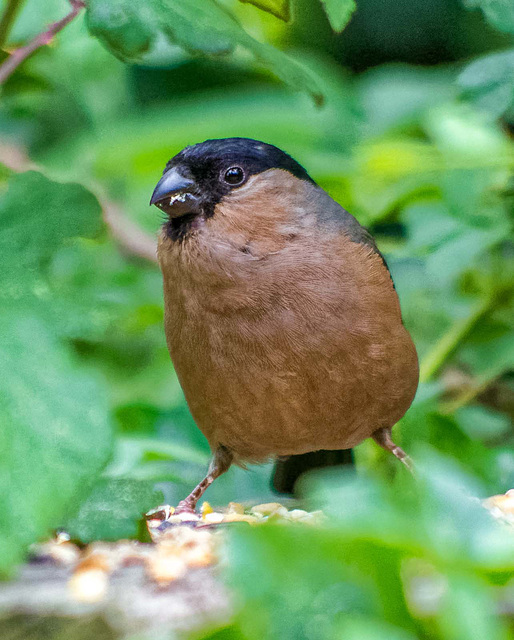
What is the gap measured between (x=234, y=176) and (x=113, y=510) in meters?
1.31

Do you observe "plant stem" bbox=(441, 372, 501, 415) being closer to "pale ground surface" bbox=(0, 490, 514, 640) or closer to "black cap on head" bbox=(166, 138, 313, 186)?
"black cap on head" bbox=(166, 138, 313, 186)

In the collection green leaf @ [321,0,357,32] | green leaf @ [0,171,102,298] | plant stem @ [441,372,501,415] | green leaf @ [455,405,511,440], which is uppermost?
green leaf @ [321,0,357,32]

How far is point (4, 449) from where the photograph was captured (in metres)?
1.38

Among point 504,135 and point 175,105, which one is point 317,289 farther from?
point 175,105

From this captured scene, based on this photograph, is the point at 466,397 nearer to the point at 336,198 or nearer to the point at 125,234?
the point at 336,198

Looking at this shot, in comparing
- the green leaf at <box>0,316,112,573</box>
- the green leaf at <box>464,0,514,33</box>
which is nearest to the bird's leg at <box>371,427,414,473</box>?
the green leaf at <box>464,0,514,33</box>

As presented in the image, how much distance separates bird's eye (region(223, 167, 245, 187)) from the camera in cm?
266

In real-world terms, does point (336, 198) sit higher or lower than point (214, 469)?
higher

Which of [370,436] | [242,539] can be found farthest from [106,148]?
[242,539]

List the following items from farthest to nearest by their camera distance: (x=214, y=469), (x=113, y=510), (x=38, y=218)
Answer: (x=214, y=469) < (x=38, y=218) < (x=113, y=510)

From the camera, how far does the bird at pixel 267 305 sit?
99.8 inches

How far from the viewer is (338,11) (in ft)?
5.50

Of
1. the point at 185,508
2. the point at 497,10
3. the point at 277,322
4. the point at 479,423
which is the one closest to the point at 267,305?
the point at 277,322

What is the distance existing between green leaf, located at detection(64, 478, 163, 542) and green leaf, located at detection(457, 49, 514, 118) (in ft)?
4.44
